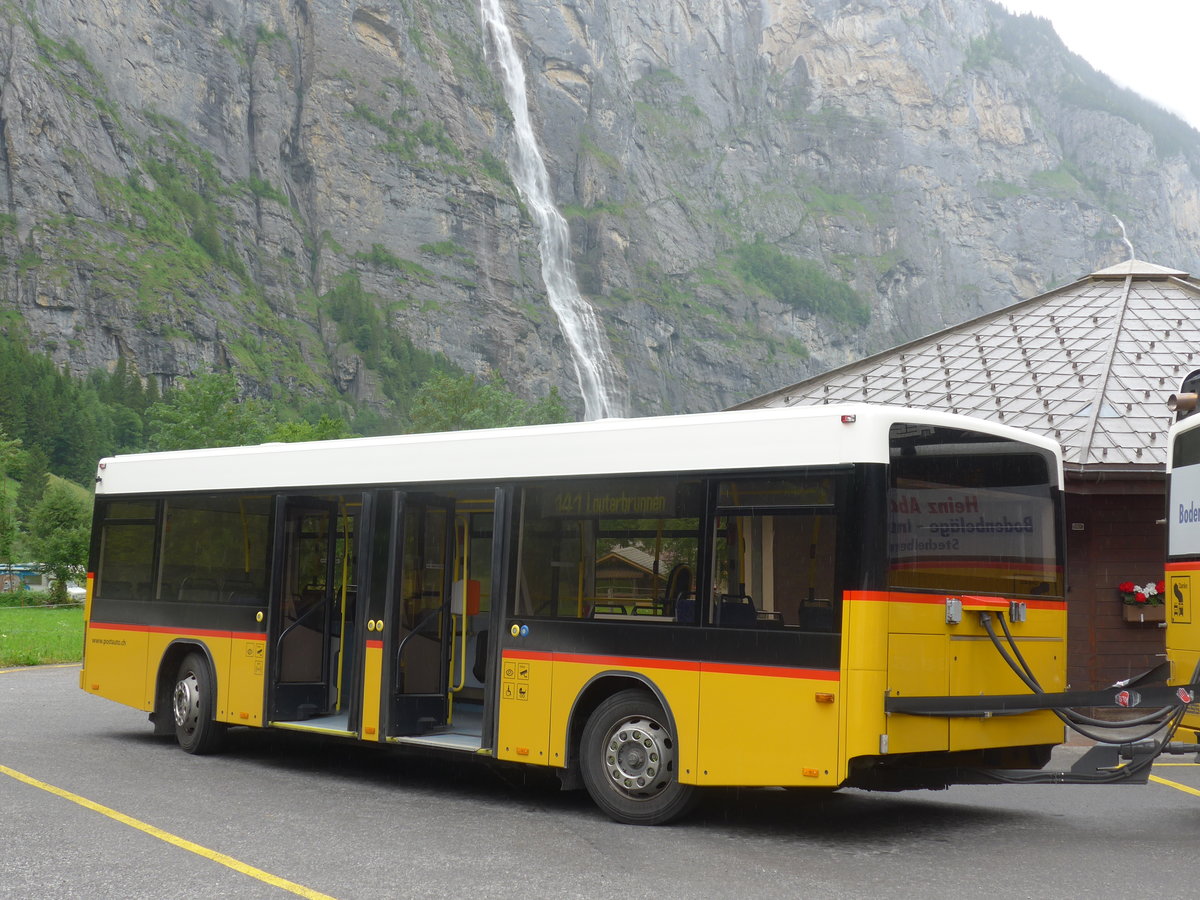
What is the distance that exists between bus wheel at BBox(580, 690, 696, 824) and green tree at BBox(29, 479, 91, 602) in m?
51.4

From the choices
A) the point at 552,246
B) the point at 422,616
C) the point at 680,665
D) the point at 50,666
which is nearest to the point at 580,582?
the point at 680,665

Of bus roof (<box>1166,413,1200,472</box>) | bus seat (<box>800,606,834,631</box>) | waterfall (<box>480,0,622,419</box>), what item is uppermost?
waterfall (<box>480,0,622,419</box>)

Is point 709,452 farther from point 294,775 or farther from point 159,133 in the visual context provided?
point 159,133

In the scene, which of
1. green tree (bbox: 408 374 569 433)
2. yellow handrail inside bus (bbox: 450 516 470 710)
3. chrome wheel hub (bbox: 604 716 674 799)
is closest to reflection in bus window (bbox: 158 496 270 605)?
yellow handrail inside bus (bbox: 450 516 470 710)

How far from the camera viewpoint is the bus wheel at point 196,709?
509 inches

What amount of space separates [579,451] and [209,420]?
7028cm

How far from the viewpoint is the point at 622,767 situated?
9.46 m

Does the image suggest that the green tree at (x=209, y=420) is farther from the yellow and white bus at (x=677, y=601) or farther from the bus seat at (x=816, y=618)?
the bus seat at (x=816, y=618)

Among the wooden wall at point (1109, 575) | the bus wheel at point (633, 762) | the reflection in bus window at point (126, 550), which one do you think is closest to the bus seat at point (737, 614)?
the bus wheel at point (633, 762)

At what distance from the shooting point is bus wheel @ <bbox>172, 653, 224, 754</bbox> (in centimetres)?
1293

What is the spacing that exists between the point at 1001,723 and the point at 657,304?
16386 cm

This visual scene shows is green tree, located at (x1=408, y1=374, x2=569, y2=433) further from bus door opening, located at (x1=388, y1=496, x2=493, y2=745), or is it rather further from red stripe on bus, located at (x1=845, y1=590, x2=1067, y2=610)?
Answer: red stripe on bus, located at (x1=845, y1=590, x2=1067, y2=610)

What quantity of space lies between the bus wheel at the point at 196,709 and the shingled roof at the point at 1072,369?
1092cm

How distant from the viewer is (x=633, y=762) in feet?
30.9
